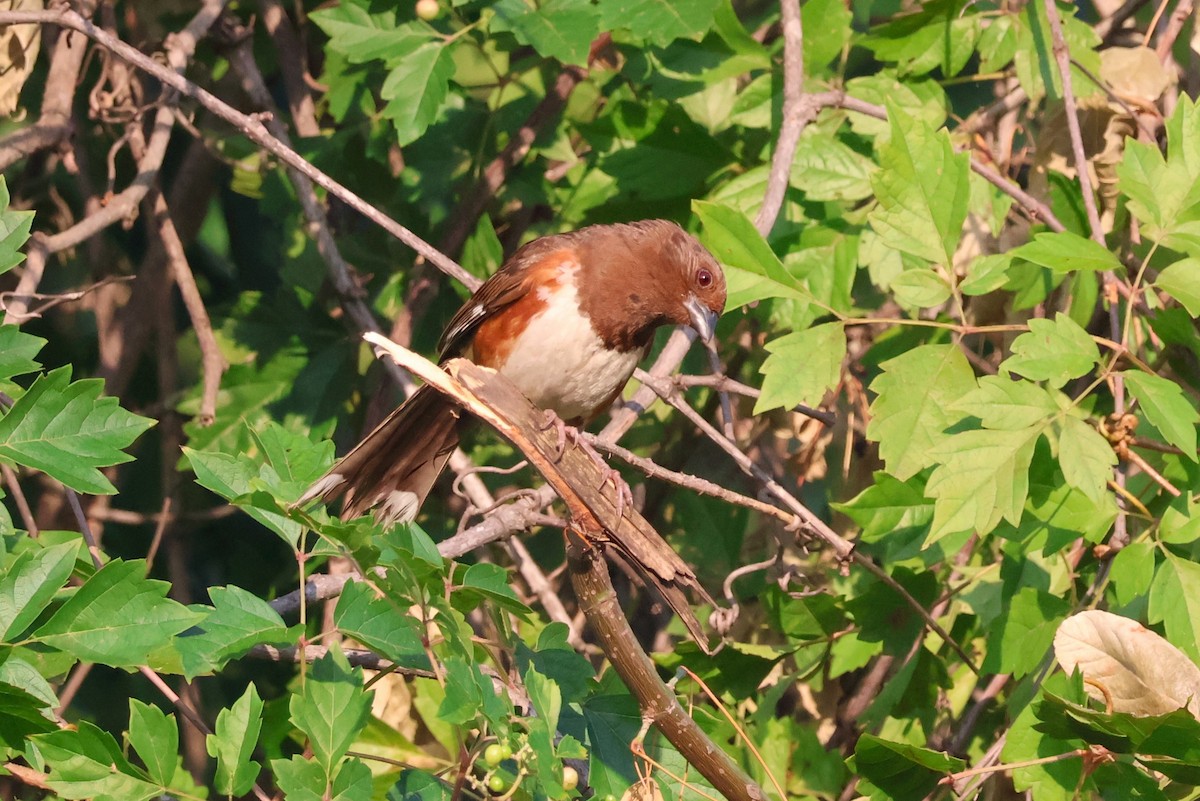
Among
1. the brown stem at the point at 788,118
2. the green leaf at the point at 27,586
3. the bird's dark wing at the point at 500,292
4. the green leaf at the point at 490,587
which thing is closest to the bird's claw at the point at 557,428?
the green leaf at the point at 490,587

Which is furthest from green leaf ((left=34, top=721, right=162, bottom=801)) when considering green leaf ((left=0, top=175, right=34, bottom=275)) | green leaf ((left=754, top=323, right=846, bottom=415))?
green leaf ((left=754, top=323, right=846, bottom=415))

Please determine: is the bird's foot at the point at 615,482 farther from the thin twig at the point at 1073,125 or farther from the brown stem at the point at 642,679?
the thin twig at the point at 1073,125

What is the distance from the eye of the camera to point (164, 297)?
13.9ft

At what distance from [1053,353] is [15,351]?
175 cm

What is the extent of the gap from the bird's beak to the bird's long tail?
0.67 meters

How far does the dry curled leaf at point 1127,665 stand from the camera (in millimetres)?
2084

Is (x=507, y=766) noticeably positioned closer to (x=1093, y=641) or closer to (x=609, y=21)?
(x=1093, y=641)

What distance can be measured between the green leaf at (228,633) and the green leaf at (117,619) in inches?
2.2

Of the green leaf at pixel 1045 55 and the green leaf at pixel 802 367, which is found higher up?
the green leaf at pixel 1045 55

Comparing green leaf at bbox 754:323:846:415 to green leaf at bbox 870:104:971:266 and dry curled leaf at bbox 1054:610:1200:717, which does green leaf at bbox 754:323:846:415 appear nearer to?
green leaf at bbox 870:104:971:266

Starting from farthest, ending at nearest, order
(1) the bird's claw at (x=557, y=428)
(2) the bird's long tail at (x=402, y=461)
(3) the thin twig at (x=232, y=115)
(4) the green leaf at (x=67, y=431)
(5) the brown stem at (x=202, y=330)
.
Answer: (5) the brown stem at (x=202, y=330), (2) the bird's long tail at (x=402, y=461), (3) the thin twig at (x=232, y=115), (1) the bird's claw at (x=557, y=428), (4) the green leaf at (x=67, y=431)

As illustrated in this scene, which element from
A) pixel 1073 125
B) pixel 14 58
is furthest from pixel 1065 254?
pixel 14 58

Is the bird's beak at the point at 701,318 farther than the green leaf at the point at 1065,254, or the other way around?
the bird's beak at the point at 701,318

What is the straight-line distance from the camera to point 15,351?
2053 millimetres
